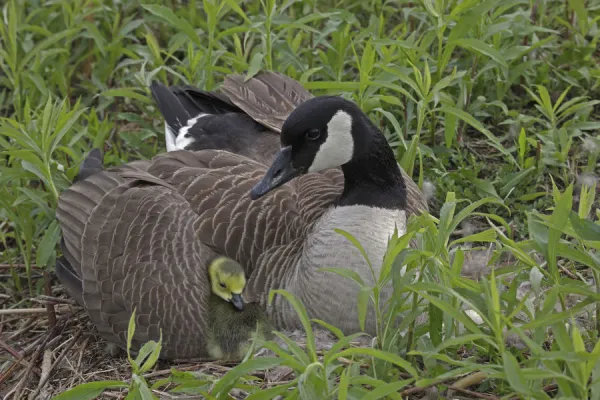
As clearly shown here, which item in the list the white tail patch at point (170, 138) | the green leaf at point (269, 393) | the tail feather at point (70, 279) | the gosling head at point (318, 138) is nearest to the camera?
the green leaf at point (269, 393)

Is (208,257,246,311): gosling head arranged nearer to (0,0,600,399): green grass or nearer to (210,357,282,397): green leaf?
(0,0,600,399): green grass

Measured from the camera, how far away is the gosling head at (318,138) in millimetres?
4191

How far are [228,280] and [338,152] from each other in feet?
2.60

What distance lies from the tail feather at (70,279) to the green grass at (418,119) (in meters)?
0.13

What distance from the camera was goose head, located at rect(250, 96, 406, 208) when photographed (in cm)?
420

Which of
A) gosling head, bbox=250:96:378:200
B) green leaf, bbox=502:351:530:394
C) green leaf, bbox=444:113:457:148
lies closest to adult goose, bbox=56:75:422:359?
gosling head, bbox=250:96:378:200

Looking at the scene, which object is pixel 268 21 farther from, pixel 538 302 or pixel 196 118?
pixel 538 302

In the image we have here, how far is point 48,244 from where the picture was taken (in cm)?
494

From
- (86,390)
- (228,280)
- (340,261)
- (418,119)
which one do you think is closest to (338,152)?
(340,261)

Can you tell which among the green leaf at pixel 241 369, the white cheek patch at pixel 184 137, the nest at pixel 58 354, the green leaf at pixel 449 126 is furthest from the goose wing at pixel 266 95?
the green leaf at pixel 241 369

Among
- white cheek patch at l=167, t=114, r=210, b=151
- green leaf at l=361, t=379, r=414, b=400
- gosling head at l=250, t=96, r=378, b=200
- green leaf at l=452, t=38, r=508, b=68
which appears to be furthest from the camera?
white cheek patch at l=167, t=114, r=210, b=151

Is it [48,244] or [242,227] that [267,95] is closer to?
[242,227]

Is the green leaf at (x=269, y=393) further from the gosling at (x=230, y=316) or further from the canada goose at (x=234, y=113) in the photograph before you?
the canada goose at (x=234, y=113)

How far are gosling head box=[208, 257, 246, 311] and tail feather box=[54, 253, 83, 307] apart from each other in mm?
835
